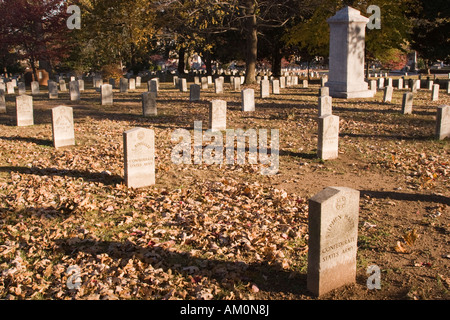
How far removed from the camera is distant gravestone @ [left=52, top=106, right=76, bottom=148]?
1162 centimetres

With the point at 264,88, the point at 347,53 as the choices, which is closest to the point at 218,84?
the point at 264,88

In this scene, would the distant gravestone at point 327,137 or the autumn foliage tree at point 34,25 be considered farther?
the autumn foliage tree at point 34,25

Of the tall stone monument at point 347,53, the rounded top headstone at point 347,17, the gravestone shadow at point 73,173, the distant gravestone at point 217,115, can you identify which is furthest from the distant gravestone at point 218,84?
the gravestone shadow at point 73,173

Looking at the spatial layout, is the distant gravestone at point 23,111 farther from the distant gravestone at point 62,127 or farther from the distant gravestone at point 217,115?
the distant gravestone at point 217,115

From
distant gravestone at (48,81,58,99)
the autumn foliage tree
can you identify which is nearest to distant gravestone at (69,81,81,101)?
distant gravestone at (48,81,58,99)

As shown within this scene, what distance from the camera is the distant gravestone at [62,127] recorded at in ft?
38.1

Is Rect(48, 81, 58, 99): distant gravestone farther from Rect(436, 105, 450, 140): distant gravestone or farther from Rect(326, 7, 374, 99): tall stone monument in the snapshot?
Rect(436, 105, 450, 140): distant gravestone

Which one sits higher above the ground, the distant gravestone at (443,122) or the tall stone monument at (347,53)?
the tall stone monument at (347,53)

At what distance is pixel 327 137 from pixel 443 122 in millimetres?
4010

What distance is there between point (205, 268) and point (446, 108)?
31.8 feet

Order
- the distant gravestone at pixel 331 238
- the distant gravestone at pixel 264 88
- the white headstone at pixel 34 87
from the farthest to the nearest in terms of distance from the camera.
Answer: the white headstone at pixel 34 87 < the distant gravestone at pixel 264 88 < the distant gravestone at pixel 331 238

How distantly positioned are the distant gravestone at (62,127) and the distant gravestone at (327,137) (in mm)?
6533

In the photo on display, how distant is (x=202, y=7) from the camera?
26281 mm

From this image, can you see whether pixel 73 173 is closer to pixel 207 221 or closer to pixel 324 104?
pixel 207 221
